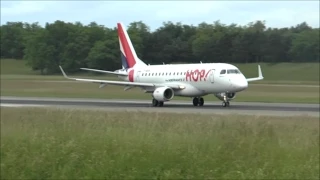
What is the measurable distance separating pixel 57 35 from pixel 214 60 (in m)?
41.0

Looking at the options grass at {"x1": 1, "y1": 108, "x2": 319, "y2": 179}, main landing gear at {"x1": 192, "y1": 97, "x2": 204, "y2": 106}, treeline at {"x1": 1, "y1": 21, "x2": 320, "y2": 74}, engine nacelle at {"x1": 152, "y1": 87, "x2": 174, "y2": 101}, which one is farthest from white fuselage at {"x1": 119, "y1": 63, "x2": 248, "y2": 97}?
treeline at {"x1": 1, "y1": 21, "x2": 320, "y2": 74}

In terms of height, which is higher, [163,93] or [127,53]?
[127,53]

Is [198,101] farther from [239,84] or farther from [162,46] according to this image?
[162,46]

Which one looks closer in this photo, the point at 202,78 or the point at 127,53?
the point at 202,78

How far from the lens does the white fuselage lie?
38969 mm

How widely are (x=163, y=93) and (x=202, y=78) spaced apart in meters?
2.43

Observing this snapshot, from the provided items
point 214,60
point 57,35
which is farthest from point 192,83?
point 57,35

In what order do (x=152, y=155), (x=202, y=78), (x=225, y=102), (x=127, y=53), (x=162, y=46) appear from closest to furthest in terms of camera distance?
(x=152, y=155), (x=225, y=102), (x=202, y=78), (x=127, y=53), (x=162, y=46)

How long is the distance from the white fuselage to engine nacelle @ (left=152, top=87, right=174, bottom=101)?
839 mm

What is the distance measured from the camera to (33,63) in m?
114

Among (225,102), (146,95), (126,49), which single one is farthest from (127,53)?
(225,102)

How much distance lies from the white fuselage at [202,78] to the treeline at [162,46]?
43.8m

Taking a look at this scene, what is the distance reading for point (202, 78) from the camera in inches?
1569

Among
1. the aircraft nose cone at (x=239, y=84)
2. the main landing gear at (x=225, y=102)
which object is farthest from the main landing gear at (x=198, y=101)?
the aircraft nose cone at (x=239, y=84)
